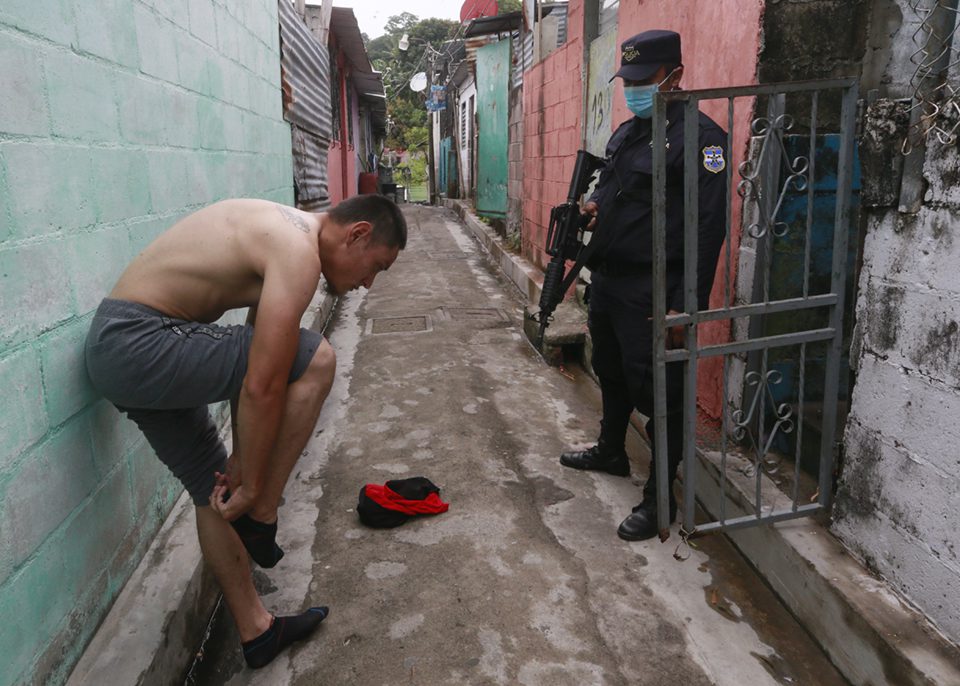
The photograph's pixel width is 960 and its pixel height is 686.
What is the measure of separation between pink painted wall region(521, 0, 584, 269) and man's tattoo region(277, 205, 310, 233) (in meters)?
4.68

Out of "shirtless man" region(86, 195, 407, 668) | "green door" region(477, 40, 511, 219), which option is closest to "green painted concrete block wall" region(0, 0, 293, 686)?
"shirtless man" region(86, 195, 407, 668)

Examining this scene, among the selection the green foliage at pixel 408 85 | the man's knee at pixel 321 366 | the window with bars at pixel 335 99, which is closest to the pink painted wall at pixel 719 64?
the man's knee at pixel 321 366

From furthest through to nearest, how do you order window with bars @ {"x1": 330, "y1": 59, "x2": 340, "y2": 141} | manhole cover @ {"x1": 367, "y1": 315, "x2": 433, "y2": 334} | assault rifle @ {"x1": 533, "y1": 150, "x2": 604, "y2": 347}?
1. window with bars @ {"x1": 330, "y1": 59, "x2": 340, "y2": 141}
2. manhole cover @ {"x1": 367, "y1": 315, "x2": 433, "y2": 334}
3. assault rifle @ {"x1": 533, "y1": 150, "x2": 604, "y2": 347}

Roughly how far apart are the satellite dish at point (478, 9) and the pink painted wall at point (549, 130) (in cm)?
435

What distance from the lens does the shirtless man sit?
181 centimetres

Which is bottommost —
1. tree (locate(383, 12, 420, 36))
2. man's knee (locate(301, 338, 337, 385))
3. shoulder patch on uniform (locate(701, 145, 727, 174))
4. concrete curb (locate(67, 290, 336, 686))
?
concrete curb (locate(67, 290, 336, 686))

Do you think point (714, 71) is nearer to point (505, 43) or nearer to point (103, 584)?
point (103, 584)

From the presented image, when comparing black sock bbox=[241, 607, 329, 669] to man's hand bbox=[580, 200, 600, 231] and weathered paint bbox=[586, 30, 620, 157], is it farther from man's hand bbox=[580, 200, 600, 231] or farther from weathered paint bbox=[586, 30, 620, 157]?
weathered paint bbox=[586, 30, 620, 157]

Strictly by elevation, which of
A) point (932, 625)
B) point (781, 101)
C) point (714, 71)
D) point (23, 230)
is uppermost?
point (714, 71)

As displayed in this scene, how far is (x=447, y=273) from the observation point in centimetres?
900

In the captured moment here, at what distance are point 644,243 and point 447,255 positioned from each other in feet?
25.8

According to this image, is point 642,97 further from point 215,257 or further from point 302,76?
point 302,76

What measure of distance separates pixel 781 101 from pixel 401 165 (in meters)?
29.2

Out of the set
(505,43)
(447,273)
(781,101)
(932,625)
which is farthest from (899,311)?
(505,43)
